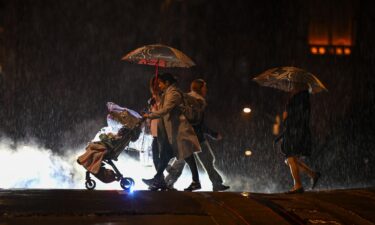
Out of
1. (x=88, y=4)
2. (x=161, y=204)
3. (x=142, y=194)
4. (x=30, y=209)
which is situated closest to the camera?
(x=30, y=209)

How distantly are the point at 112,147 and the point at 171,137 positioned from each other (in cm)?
82

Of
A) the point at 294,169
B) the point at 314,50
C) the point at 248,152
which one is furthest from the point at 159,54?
the point at 314,50

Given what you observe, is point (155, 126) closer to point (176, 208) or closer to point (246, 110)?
point (176, 208)

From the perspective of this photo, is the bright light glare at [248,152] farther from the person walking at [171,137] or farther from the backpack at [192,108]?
the person walking at [171,137]

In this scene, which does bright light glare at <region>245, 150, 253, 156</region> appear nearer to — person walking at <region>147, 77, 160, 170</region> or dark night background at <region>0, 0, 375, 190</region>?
dark night background at <region>0, 0, 375, 190</region>

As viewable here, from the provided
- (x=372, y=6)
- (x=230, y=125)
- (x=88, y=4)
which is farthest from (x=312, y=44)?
(x=88, y=4)

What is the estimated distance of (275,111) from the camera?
24922mm

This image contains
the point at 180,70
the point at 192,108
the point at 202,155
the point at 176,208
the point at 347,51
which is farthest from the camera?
the point at 347,51

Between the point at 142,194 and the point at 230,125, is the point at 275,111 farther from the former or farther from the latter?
the point at 142,194

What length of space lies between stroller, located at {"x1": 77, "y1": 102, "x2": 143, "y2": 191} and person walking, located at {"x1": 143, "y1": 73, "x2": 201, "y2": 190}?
346 mm

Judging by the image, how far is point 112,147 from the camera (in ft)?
31.5

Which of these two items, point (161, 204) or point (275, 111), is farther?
point (275, 111)

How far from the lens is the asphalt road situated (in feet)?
19.8

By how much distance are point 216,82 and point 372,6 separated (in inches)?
260
